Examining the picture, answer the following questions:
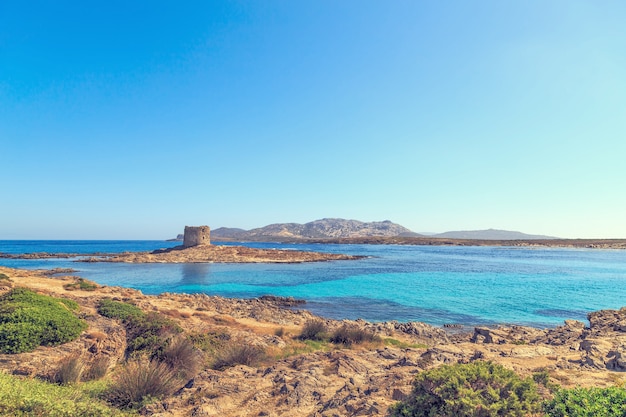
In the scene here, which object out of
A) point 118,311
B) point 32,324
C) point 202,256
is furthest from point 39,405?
point 202,256

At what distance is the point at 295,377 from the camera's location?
8.66 m

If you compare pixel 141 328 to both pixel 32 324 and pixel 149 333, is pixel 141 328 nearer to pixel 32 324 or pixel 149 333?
pixel 149 333

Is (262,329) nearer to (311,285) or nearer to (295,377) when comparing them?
(295,377)

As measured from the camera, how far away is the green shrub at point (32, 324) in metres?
10.5

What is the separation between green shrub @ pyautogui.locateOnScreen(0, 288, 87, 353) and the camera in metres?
10.5

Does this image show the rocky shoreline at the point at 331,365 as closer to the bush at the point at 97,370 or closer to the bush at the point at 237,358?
the bush at the point at 237,358

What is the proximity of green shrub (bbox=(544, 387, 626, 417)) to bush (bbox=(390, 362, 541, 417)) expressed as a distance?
0.35 meters

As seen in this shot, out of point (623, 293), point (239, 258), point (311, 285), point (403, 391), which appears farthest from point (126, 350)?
point (239, 258)

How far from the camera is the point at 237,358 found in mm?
10477

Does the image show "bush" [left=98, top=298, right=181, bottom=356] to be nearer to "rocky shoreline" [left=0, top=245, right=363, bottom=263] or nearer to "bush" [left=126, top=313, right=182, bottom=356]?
"bush" [left=126, top=313, right=182, bottom=356]

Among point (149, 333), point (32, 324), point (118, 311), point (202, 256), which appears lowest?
point (202, 256)

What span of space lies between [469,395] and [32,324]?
1360 centimetres

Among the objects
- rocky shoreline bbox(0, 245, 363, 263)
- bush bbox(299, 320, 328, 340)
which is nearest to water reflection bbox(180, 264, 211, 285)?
rocky shoreline bbox(0, 245, 363, 263)

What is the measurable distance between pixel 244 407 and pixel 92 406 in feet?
9.59
